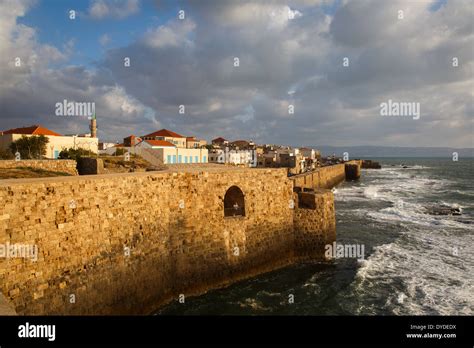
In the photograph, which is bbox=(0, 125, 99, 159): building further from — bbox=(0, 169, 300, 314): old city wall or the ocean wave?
the ocean wave

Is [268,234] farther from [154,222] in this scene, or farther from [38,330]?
[38,330]

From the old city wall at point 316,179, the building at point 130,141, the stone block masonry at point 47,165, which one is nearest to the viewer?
the stone block masonry at point 47,165

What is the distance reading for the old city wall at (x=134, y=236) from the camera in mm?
7926

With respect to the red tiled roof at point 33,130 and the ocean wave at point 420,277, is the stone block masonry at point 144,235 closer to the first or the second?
the ocean wave at point 420,277

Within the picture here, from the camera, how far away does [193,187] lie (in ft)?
43.6

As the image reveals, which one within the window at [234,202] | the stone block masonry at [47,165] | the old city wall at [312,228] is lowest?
the old city wall at [312,228]

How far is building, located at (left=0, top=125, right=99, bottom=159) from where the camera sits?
107 ft

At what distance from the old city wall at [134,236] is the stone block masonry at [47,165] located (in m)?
11.1

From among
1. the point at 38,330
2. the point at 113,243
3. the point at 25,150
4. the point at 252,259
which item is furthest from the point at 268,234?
the point at 25,150

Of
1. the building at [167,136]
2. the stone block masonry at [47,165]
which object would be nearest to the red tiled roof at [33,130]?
the stone block masonry at [47,165]

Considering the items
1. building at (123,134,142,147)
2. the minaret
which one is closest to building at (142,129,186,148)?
building at (123,134,142,147)

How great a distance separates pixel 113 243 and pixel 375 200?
113 ft

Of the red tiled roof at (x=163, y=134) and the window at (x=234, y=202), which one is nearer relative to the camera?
the window at (x=234, y=202)

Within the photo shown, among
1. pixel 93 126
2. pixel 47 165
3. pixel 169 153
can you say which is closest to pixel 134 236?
pixel 47 165
